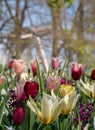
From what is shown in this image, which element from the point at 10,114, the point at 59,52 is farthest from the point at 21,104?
the point at 59,52

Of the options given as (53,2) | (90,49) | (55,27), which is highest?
(53,2)

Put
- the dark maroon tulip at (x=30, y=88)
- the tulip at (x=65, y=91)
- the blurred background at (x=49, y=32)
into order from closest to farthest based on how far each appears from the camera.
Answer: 1. the dark maroon tulip at (x=30, y=88)
2. the tulip at (x=65, y=91)
3. the blurred background at (x=49, y=32)

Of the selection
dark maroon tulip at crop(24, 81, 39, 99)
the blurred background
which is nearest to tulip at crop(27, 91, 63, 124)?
dark maroon tulip at crop(24, 81, 39, 99)

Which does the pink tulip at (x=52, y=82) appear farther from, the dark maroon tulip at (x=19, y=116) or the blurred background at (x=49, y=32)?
the blurred background at (x=49, y=32)

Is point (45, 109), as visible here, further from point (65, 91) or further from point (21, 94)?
point (65, 91)

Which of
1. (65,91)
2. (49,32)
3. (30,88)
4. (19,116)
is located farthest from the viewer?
(49,32)

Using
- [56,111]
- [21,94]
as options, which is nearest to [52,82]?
[21,94]

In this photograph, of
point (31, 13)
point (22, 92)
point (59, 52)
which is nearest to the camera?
point (22, 92)

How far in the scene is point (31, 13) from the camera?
1054cm

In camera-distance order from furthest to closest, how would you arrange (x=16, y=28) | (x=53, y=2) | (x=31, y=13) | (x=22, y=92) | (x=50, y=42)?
(x=50, y=42), (x=31, y=13), (x=16, y=28), (x=53, y=2), (x=22, y=92)

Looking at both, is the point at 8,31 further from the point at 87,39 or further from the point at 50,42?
the point at 87,39

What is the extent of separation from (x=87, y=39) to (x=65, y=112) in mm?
11412

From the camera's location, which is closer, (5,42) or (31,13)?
(5,42)

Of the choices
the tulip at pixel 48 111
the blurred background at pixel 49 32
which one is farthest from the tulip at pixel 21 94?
the blurred background at pixel 49 32
